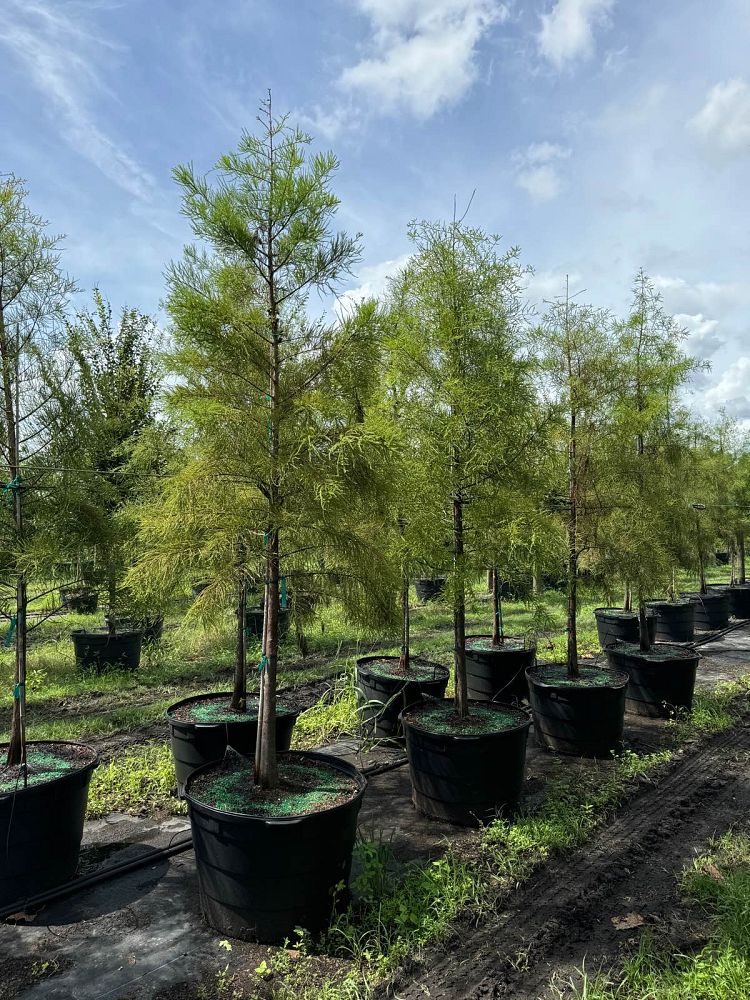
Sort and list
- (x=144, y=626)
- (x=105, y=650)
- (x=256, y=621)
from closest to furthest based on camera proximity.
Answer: (x=105, y=650)
(x=144, y=626)
(x=256, y=621)

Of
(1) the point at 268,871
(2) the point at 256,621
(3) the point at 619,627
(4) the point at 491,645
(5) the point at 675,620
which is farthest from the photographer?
(5) the point at 675,620

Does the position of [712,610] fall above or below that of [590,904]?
above

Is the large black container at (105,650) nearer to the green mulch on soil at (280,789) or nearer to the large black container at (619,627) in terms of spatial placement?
the green mulch on soil at (280,789)

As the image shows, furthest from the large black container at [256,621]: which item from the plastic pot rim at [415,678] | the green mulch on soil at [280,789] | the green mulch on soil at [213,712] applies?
the green mulch on soil at [280,789]

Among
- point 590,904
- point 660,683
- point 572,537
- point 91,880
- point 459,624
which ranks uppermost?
point 572,537

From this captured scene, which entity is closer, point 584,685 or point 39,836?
point 39,836

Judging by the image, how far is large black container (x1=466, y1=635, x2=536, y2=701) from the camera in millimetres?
7312

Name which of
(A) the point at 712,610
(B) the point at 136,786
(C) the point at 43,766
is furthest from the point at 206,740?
(A) the point at 712,610

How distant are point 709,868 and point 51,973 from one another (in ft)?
11.7

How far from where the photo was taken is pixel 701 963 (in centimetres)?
288

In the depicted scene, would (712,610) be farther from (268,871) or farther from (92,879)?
(92,879)

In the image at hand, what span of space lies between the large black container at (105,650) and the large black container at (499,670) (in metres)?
4.82

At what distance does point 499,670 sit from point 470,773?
9.92 ft

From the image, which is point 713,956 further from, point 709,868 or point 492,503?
point 492,503
